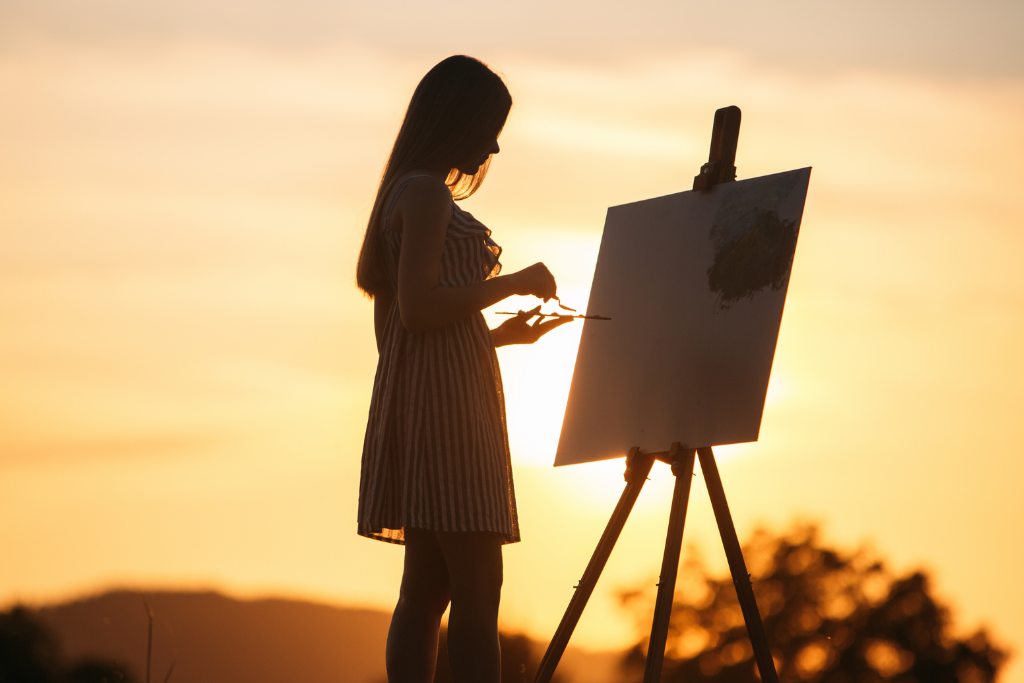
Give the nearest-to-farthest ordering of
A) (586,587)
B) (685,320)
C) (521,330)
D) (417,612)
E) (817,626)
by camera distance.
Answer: (417,612), (521,330), (586,587), (685,320), (817,626)

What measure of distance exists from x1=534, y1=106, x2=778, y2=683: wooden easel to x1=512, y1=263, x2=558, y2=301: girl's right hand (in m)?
0.68

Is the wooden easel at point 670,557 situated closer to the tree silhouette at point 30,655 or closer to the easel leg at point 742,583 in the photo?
the easel leg at point 742,583

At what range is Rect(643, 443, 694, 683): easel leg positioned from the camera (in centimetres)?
226

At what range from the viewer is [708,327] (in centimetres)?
262

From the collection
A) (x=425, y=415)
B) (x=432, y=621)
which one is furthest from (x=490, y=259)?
(x=432, y=621)

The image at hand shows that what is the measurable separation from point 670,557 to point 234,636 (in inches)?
168

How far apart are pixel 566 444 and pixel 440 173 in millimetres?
1099

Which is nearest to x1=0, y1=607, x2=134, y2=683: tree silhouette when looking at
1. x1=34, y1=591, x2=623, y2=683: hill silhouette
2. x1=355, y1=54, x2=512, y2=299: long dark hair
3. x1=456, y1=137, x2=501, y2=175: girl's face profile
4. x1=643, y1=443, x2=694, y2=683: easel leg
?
x1=34, y1=591, x2=623, y2=683: hill silhouette

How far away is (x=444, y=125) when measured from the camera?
1922mm

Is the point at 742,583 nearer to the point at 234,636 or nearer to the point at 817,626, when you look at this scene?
the point at 234,636

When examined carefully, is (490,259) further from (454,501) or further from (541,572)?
(541,572)

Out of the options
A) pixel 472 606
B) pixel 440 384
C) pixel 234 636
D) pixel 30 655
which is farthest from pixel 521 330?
pixel 234 636

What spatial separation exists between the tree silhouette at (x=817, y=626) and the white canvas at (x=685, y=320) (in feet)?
49.8

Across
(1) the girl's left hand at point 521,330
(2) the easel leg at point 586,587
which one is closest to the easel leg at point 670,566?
(2) the easel leg at point 586,587
